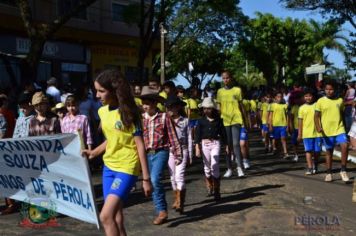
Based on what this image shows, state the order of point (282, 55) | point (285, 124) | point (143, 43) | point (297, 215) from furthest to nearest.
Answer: point (282, 55) < point (143, 43) < point (285, 124) < point (297, 215)

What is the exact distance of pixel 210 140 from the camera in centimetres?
911

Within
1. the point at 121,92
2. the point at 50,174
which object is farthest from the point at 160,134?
the point at 121,92

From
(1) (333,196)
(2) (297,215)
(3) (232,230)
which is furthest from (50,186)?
(1) (333,196)

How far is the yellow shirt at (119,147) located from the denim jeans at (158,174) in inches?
75.6

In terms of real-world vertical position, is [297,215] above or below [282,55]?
below

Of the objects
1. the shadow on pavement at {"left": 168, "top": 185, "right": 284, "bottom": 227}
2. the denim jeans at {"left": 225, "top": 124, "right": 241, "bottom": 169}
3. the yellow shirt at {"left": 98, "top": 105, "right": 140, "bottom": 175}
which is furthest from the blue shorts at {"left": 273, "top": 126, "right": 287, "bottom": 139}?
the yellow shirt at {"left": 98, "top": 105, "right": 140, "bottom": 175}

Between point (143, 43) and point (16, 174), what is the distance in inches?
545

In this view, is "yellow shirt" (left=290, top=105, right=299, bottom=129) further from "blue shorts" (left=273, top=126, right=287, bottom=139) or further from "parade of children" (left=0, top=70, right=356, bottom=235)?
"blue shorts" (left=273, top=126, right=287, bottom=139)

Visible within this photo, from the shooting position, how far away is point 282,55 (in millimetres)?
50219

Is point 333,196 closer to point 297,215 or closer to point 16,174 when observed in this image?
point 297,215

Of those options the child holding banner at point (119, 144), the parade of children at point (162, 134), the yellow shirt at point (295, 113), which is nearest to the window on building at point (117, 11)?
the parade of children at point (162, 134)

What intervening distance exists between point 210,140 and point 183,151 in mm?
829

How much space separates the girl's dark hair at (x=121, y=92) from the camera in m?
5.09

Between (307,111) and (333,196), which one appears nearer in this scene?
(333,196)
